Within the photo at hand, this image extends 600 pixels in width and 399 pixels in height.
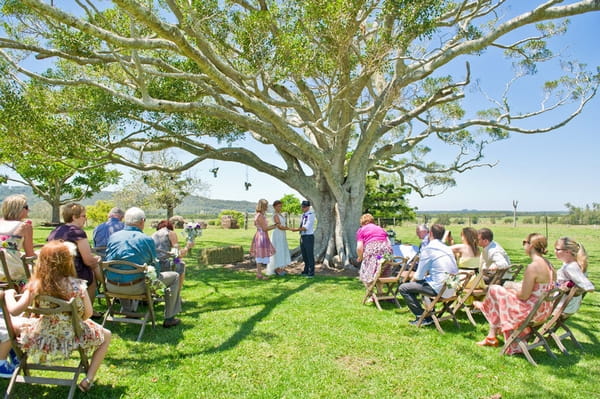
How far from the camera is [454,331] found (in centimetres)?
513

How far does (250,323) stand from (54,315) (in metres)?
2.72

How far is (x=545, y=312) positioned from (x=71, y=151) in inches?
421

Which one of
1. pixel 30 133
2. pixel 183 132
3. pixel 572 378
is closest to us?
pixel 572 378

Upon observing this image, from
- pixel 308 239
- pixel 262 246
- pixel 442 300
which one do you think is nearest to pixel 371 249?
pixel 442 300

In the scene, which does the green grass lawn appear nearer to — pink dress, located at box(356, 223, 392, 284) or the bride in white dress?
pink dress, located at box(356, 223, 392, 284)

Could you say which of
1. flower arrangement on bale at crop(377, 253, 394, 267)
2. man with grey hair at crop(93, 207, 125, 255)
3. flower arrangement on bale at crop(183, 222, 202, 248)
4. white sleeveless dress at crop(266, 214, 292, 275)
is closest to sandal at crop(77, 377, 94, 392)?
man with grey hair at crop(93, 207, 125, 255)

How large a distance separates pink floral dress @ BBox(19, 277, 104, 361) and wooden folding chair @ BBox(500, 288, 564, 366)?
4.37 metres

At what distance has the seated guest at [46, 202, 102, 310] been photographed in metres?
4.69

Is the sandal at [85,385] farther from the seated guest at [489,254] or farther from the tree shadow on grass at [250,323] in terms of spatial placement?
the seated guest at [489,254]

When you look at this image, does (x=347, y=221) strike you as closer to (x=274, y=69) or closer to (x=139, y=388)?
(x=274, y=69)

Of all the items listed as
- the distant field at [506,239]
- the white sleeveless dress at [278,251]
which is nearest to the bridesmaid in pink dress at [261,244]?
the white sleeveless dress at [278,251]

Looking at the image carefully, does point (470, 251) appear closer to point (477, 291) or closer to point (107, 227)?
point (477, 291)

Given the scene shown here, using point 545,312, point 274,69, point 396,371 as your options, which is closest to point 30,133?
point 274,69

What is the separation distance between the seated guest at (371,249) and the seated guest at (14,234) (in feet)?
15.9
